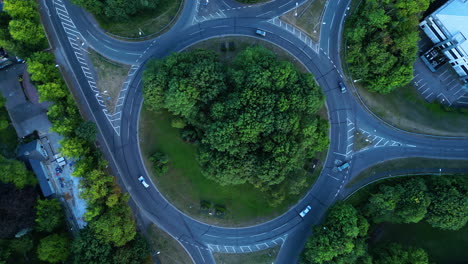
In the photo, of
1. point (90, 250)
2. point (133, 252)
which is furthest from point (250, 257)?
point (90, 250)

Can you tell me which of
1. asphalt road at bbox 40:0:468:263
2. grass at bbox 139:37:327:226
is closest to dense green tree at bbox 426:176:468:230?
asphalt road at bbox 40:0:468:263

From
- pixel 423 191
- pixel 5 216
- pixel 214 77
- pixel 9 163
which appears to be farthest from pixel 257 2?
pixel 5 216

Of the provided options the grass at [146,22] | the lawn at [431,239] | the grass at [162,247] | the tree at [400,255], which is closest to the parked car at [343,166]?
the lawn at [431,239]

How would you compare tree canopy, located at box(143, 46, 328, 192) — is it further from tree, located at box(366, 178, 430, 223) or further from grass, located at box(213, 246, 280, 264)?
tree, located at box(366, 178, 430, 223)

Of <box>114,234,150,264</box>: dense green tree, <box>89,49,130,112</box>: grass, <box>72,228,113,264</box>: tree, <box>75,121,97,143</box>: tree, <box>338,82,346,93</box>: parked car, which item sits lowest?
<box>338,82,346,93</box>: parked car

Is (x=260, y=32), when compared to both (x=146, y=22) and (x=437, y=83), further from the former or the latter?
(x=437, y=83)

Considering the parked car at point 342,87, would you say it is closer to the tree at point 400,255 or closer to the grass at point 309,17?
the grass at point 309,17
